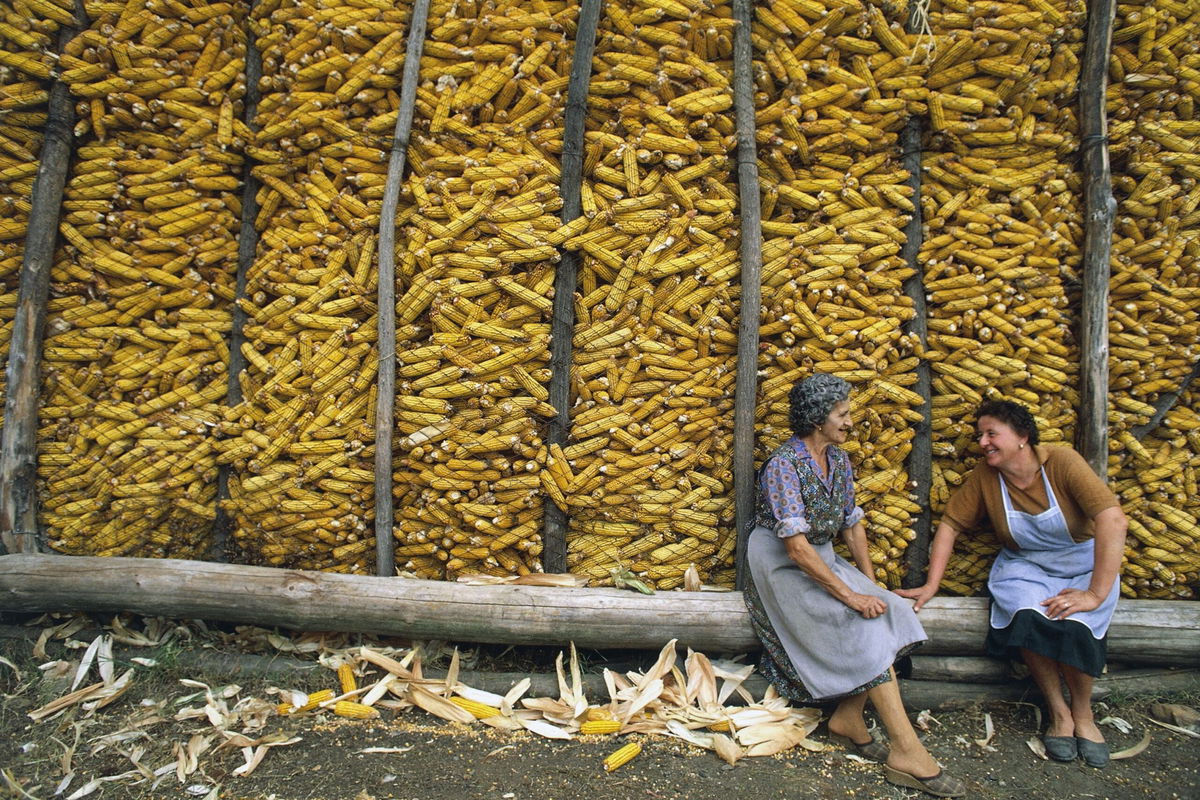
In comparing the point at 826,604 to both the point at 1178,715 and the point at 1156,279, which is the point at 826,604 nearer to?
the point at 1178,715

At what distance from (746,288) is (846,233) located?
615 millimetres

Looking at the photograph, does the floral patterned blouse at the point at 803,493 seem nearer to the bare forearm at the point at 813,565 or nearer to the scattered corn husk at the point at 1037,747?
the bare forearm at the point at 813,565

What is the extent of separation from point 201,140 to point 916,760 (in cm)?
474

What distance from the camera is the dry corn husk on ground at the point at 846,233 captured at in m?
3.71

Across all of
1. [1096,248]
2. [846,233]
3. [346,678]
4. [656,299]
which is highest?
[846,233]

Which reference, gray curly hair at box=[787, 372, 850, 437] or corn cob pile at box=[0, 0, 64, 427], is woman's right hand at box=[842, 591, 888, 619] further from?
corn cob pile at box=[0, 0, 64, 427]

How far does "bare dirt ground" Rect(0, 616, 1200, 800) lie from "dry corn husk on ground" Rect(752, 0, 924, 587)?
1088 mm

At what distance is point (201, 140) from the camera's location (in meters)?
3.86

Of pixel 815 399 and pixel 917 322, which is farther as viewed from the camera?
pixel 917 322

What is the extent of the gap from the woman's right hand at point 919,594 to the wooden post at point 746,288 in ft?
2.76

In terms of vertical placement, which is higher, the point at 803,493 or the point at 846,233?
the point at 846,233

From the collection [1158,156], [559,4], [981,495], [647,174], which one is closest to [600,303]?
[647,174]

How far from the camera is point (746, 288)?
3.73 meters

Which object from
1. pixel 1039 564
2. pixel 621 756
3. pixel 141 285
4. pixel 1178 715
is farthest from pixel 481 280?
pixel 1178 715
